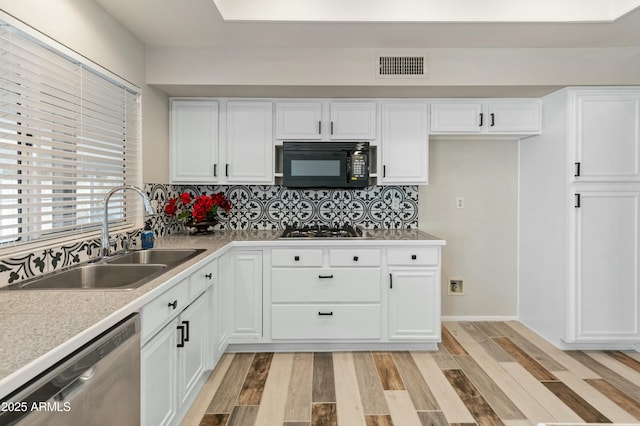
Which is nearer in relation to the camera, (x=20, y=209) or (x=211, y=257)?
(x=20, y=209)

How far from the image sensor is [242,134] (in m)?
3.14

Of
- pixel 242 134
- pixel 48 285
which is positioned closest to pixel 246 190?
pixel 242 134

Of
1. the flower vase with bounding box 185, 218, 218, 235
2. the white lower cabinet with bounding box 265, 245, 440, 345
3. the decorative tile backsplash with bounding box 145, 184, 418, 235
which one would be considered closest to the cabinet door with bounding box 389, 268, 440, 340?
the white lower cabinet with bounding box 265, 245, 440, 345

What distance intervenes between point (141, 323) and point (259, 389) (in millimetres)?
1199

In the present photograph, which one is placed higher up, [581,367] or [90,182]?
[90,182]

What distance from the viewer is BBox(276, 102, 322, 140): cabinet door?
3.12 metres

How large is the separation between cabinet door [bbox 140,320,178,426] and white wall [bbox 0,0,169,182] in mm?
1445

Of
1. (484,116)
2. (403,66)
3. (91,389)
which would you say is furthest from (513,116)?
(91,389)

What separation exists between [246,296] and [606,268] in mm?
2713

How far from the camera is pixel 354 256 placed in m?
2.85

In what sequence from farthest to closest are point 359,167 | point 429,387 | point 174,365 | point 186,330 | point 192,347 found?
point 359,167
point 429,387
point 192,347
point 186,330
point 174,365

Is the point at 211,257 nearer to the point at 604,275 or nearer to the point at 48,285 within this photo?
the point at 48,285

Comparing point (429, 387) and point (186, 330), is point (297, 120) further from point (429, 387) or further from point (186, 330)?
point (429, 387)

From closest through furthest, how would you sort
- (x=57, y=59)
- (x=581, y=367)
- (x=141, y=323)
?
1. (x=141, y=323)
2. (x=57, y=59)
3. (x=581, y=367)
